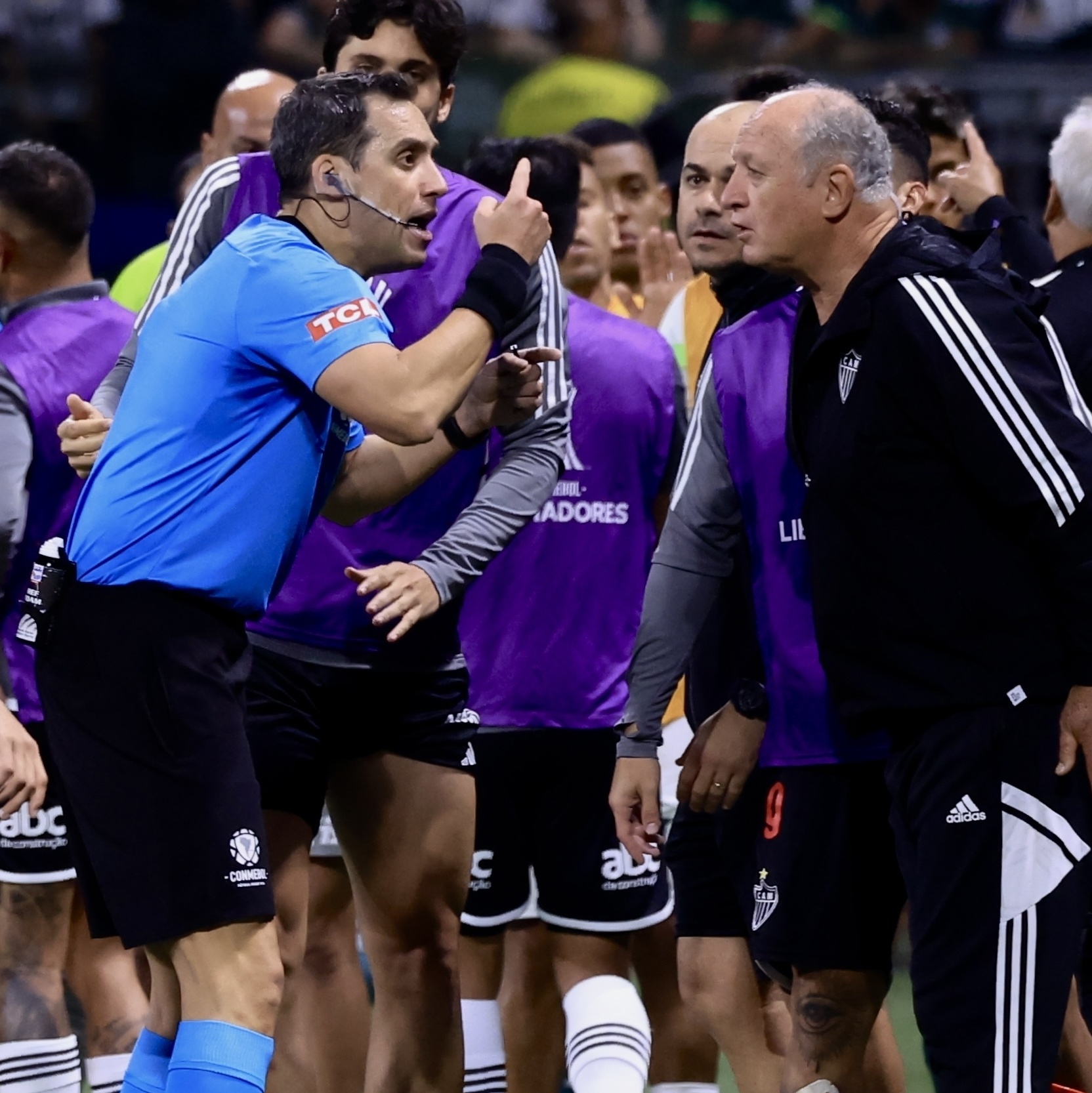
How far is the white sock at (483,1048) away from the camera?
4.63 m

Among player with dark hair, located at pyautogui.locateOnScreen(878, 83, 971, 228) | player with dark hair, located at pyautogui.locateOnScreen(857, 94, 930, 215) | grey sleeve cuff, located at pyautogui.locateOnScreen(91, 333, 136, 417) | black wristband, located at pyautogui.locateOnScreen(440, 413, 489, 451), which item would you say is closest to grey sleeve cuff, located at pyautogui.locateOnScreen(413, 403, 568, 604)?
black wristband, located at pyautogui.locateOnScreen(440, 413, 489, 451)

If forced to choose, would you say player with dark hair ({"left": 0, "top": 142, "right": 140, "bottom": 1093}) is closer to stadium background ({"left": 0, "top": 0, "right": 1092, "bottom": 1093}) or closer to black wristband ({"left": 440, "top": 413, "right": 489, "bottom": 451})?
black wristband ({"left": 440, "top": 413, "right": 489, "bottom": 451})

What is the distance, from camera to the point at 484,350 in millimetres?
3432

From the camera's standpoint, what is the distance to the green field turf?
5680 millimetres

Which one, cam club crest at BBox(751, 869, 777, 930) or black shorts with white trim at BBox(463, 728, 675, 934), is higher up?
cam club crest at BBox(751, 869, 777, 930)

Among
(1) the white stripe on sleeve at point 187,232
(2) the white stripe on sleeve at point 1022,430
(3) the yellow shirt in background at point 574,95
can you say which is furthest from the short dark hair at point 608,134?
(3) the yellow shirt in background at point 574,95

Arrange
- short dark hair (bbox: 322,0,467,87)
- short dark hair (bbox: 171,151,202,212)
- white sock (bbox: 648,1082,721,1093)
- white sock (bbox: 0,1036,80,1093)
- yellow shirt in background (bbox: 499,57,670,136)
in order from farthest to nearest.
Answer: yellow shirt in background (bbox: 499,57,670,136)
short dark hair (bbox: 171,151,202,212)
white sock (bbox: 648,1082,721,1093)
white sock (bbox: 0,1036,80,1093)
short dark hair (bbox: 322,0,467,87)

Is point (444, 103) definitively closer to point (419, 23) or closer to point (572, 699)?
point (419, 23)

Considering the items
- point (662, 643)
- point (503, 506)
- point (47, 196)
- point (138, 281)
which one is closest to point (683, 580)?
point (662, 643)

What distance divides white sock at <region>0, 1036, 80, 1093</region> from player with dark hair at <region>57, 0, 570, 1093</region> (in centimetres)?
85

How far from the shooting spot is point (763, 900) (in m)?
3.73

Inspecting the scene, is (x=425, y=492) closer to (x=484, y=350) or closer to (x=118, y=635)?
(x=484, y=350)

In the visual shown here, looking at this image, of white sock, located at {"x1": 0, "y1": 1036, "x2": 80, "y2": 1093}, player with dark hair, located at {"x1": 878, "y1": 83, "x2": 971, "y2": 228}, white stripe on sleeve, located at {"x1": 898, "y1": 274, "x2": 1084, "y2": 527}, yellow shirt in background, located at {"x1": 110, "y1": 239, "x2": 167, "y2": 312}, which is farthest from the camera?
yellow shirt in background, located at {"x1": 110, "y1": 239, "x2": 167, "y2": 312}

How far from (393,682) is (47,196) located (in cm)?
171
